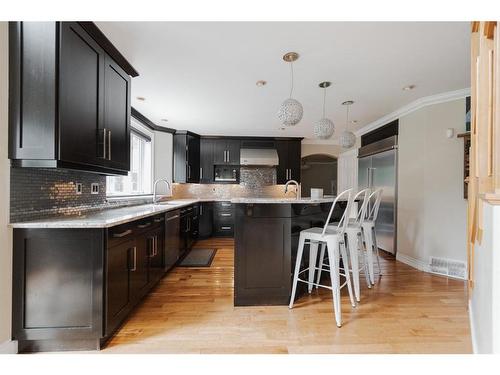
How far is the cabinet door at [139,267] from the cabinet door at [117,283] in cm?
6

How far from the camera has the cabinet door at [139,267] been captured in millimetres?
2021

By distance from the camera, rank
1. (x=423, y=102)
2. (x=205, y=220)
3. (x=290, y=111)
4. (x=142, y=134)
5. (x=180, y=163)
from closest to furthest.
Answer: (x=290, y=111) < (x=423, y=102) < (x=142, y=134) < (x=180, y=163) < (x=205, y=220)

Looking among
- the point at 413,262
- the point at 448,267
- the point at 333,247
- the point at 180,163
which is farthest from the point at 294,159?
the point at 333,247

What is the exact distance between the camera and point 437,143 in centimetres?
322

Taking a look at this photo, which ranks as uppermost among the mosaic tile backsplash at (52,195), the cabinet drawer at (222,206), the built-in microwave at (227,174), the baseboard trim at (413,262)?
the built-in microwave at (227,174)

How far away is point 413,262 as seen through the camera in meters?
3.45

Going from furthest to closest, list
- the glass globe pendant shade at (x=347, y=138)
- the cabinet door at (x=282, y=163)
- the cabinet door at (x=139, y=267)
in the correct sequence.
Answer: the cabinet door at (x=282, y=163)
the glass globe pendant shade at (x=347, y=138)
the cabinet door at (x=139, y=267)

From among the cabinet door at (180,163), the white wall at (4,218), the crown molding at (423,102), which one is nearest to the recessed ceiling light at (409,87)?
the crown molding at (423,102)

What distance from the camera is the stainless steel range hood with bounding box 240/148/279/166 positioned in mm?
5426

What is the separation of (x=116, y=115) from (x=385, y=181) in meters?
4.21

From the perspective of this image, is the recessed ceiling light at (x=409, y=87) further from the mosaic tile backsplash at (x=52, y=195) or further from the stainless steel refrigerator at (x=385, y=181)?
the mosaic tile backsplash at (x=52, y=195)

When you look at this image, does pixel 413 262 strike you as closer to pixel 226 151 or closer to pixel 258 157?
pixel 258 157

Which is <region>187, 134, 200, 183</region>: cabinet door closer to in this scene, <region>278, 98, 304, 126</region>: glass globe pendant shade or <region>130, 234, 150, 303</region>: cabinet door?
<region>130, 234, 150, 303</region>: cabinet door

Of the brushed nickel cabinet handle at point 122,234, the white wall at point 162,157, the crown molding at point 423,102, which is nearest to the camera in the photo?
the brushed nickel cabinet handle at point 122,234
